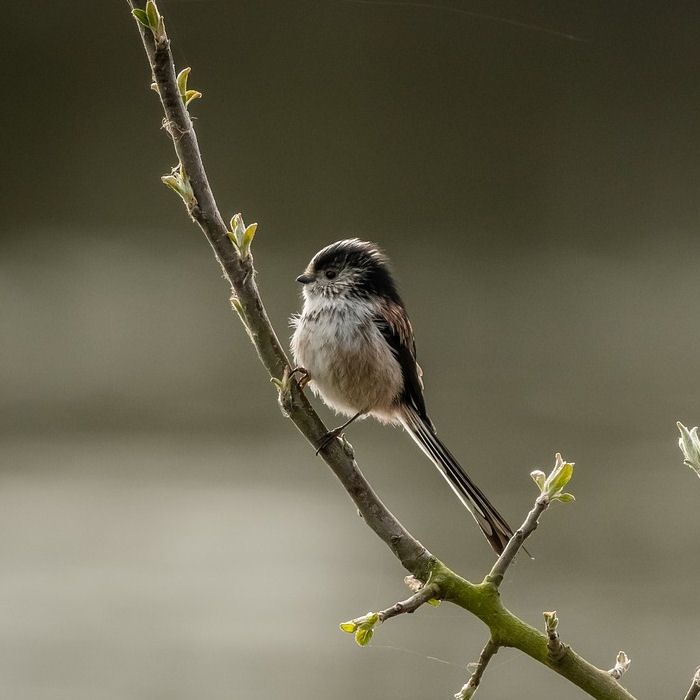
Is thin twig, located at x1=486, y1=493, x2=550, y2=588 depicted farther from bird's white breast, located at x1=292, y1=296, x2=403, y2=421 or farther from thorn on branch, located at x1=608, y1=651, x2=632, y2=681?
bird's white breast, located at x1=292, y1=296, x2=403, y2=421

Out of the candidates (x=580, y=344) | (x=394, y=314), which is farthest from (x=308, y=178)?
(x=394, y=314)

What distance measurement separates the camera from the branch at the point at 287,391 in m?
1.12

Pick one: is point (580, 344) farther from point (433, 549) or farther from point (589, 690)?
point (589, 690)

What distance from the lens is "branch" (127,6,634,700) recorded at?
1117 mm

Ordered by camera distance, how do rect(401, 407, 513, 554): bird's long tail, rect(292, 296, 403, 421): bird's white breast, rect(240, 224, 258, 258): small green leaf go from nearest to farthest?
1. rect(240, 224, 258, 258): small green leaf
2. rect(401, 407, 513, 554): bird's long tail
3. rect(292, 296, 403, 421): bird's white breast

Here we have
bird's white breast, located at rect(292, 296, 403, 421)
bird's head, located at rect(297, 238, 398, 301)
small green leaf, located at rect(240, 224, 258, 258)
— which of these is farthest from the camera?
bird's head, located at rect(297, 238, 398, 301)

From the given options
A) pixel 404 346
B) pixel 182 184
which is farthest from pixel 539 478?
pixel 404 346

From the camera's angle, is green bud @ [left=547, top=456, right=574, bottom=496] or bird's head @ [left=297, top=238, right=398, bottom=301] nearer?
green bud @ [left=547, top=456, right=574, bottom=496]

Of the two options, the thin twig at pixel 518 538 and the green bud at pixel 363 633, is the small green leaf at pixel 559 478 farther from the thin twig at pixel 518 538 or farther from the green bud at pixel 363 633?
the green bud at pixel 363 633

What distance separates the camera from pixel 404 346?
232 centimetres

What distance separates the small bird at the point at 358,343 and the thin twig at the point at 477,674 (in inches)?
34.5

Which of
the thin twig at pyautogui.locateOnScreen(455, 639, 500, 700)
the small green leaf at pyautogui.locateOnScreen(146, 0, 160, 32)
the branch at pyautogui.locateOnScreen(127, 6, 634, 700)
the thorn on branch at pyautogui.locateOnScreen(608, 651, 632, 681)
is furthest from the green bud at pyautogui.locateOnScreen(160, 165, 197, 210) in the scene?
the thorn on branch at pyautogui.locateOnScreen(608, 651, 632, 681)

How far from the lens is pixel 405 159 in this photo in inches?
183

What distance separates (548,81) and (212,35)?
5.31ft
